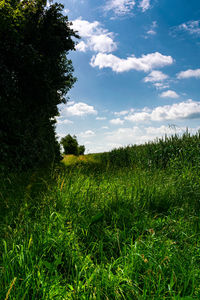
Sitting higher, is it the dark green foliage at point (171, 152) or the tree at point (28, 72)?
the tree at point (28, 72)

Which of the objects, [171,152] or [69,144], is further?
[69,144]

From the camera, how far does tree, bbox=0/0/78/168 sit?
29.1 feet

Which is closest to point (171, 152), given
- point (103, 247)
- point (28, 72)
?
point (103, 247)

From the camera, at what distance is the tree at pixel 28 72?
29.1 ft

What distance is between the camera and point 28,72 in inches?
387

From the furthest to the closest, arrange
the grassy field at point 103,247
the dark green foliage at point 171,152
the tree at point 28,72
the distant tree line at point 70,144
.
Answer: the distant tree line at point 70,144, the tree at point 28,72, the dark green foliage at point 171,152, the grassy field at point 103,247

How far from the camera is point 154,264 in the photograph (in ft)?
6.54

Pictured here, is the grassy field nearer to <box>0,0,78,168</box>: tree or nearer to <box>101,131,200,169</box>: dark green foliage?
<box>101,131,200,169</box>: dark green foliage

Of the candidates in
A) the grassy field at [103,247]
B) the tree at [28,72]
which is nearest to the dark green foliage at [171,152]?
the grassy field at [103,247]

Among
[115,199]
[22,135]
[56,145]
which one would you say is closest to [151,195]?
[115,199]

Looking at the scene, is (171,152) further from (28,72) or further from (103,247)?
(28,72)

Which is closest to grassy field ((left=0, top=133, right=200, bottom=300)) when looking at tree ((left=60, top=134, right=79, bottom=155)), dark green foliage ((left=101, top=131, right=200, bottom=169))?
dark green foliage ((left=101, top=131, right=200, bottom=169))

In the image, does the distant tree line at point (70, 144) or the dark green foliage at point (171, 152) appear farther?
the distant tree line at point (70, 144)

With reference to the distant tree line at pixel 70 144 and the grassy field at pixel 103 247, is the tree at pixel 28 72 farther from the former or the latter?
the distant tree line at pixel 70 144
